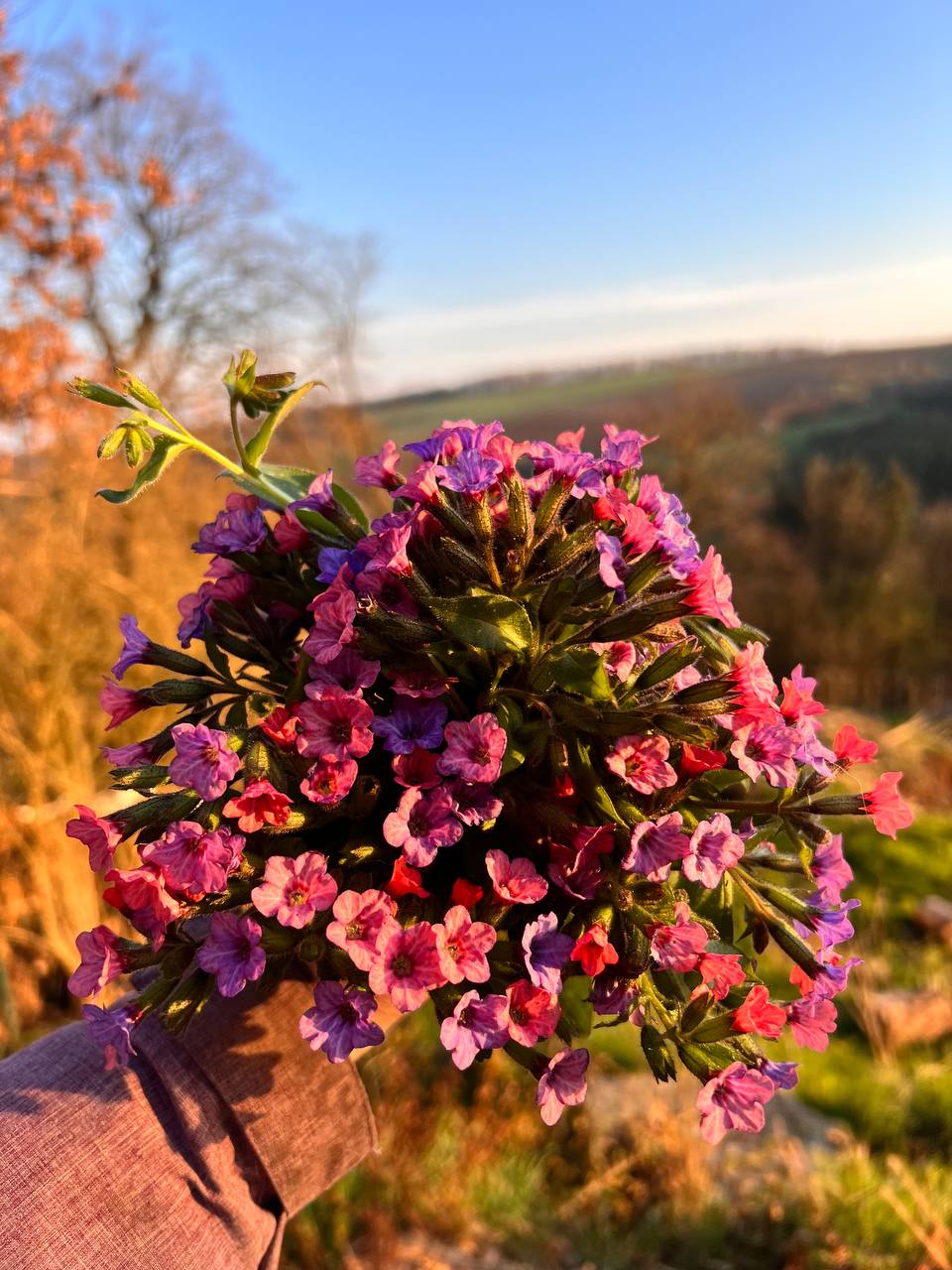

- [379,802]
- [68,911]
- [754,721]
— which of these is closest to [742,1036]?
[754,721]

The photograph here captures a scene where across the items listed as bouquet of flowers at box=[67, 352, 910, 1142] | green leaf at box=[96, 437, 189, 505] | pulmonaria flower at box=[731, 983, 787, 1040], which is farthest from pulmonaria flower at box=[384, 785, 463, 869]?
green leaf at box=[96, 437, 189, 505]

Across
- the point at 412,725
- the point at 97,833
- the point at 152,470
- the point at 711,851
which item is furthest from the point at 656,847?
the point at 152,470

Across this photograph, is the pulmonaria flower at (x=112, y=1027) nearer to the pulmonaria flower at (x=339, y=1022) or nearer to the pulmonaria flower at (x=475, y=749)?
the pulmonaria flower at (x=339, y=1022)

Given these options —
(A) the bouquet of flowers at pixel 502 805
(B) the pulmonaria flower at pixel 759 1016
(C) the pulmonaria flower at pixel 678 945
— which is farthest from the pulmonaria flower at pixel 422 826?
(B) the pulmonaria flower at pixel 759 1016

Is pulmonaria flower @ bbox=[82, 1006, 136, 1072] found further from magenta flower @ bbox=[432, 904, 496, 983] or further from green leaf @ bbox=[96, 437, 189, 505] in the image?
green leaf @ bbox=[96, 437, 189, 505]

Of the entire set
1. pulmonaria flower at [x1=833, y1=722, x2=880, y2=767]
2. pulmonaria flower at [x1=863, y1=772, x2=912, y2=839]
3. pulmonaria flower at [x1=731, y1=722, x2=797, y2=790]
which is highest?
pulmonaria flower at [x1=731, y1=722, x2=797, y2=790]

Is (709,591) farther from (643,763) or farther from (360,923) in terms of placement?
(360,923)

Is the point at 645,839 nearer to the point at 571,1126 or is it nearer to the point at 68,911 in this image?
→ the point at 571,1126
